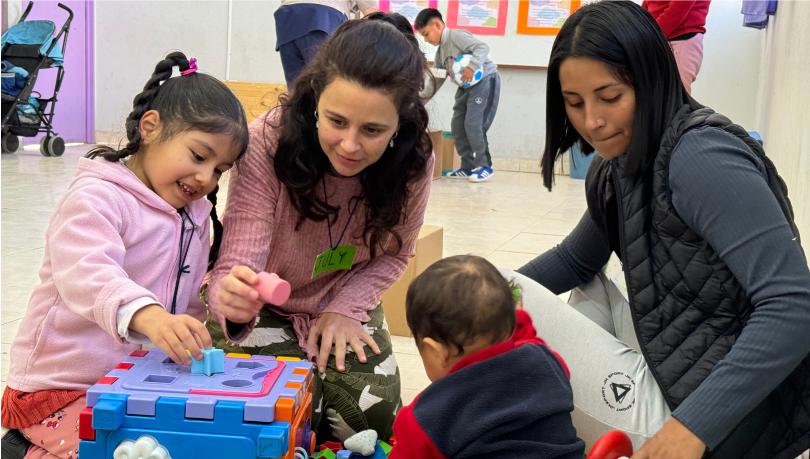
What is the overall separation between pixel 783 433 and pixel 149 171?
1045 mm

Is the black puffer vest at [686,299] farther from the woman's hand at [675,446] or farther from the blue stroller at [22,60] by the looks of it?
the blue stroller at [22,60]

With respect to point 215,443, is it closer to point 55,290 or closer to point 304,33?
point 55,290

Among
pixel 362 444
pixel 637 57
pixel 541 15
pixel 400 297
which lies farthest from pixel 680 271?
pixel 541 15

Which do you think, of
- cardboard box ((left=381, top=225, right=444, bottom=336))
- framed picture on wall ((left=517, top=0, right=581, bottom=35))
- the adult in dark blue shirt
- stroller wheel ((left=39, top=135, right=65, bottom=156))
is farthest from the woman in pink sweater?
framed picture on wall ((left=517, top=0, right=581, bottom=35))

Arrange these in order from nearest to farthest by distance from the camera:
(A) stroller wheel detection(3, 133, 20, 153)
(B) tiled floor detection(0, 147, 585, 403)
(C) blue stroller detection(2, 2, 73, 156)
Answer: (B) tiled floor detection(0, 147, 585, 403) → (C) blue stroller detection(2, 2, 73, 156) → (A) stroller wheel detection(3, 133, 20, 153)

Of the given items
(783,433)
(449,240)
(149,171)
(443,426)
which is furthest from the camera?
(449,240)

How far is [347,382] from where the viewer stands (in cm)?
157

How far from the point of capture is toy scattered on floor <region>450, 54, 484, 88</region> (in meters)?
6.27

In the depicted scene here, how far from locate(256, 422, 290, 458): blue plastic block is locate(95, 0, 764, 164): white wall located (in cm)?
611

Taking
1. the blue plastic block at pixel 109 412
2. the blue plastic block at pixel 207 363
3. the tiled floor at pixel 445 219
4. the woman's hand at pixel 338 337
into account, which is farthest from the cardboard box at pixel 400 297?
the blue plastic block at pixel 109 412

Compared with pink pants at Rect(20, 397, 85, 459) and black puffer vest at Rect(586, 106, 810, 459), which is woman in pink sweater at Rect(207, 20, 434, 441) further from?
black puffer vest at Rect(586, 106, 810, 459)

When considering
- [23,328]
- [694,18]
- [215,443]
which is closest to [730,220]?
[215,443]

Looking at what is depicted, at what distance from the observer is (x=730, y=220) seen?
114 cm

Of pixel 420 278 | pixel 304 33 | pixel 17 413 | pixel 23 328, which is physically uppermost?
pixel 304 33
